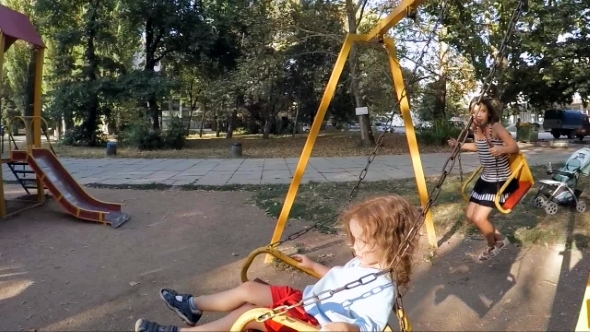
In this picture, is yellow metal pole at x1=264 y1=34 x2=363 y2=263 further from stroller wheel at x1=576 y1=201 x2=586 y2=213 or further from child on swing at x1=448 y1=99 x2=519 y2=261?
stroller wheel at x1=576 y1=201 x2=586 y2=213

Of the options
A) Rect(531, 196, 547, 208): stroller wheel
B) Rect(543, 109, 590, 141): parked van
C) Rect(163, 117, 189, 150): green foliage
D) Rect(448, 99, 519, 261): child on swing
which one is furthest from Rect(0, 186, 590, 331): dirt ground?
Rect(543, 109, 590, 141): parked van

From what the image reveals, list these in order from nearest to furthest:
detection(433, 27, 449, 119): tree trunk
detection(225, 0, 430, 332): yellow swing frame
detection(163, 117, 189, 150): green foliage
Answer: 1. detection(225, 0, 430, 332): yellow swing frame
2. detection(163, 117, 189, 150): green foliage
3. detection(433, 27, 449, 119): tree trunk

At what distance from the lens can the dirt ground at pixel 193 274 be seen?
326 centimetres

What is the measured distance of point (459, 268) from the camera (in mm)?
4137

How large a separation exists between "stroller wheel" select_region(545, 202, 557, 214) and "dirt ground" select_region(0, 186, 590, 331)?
0.90 meters

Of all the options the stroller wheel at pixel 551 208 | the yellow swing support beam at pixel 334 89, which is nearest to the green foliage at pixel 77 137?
the yellow swing support beam at pixel 334 89

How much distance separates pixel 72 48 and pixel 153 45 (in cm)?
316

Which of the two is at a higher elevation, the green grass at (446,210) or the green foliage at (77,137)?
the green foliage at (77,137)

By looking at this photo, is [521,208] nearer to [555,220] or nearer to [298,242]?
[555,220]

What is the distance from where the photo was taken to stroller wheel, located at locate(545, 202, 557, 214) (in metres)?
5.52

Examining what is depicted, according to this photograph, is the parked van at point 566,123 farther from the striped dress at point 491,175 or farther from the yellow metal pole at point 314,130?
the yellow metal pole at point 314,130

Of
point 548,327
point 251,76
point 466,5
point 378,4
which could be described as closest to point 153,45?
point 251,76

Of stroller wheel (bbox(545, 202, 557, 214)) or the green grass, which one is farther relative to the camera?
stroller wheel (bbox(545, 202, 557, 214))

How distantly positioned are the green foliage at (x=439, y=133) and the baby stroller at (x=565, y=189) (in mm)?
10526
